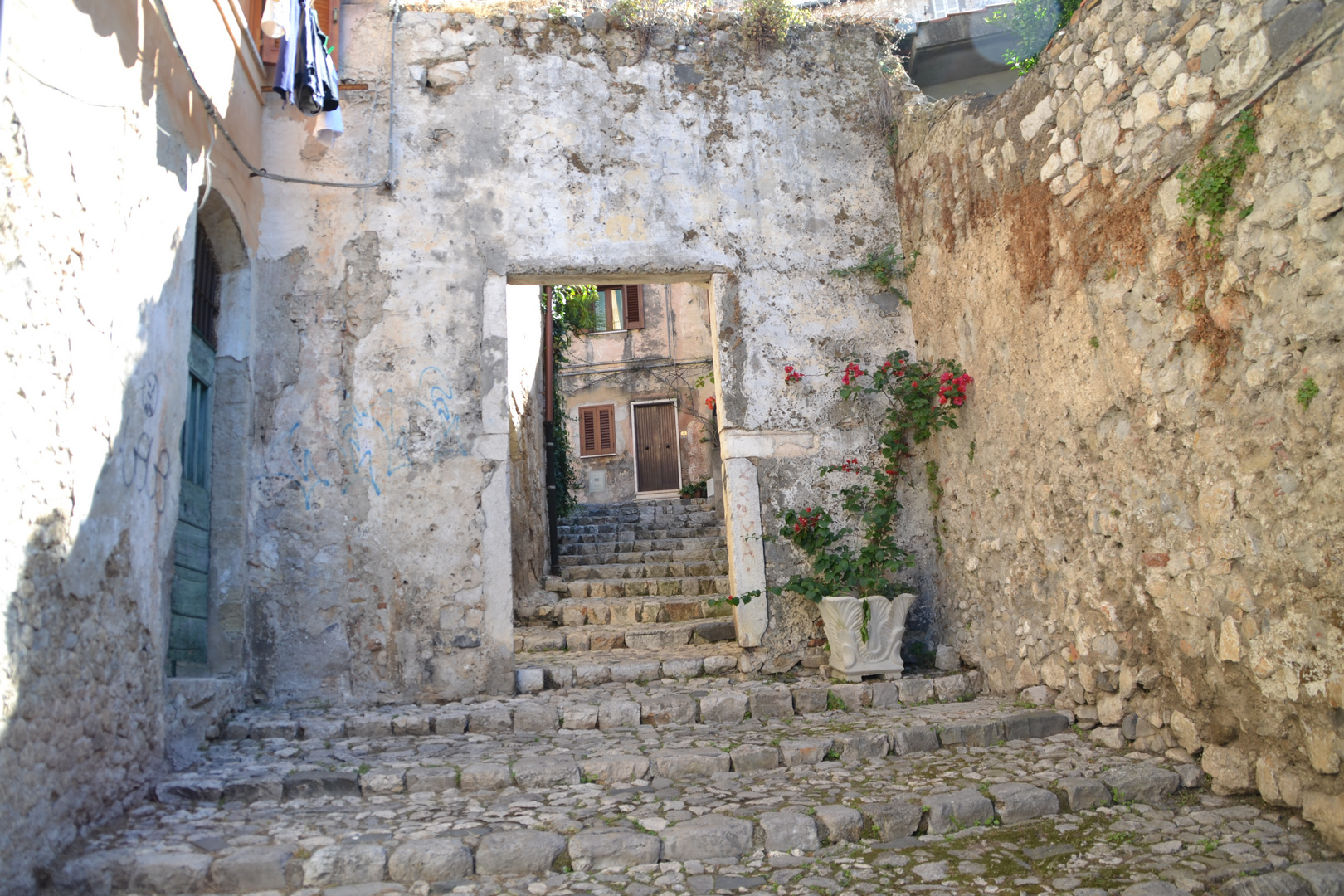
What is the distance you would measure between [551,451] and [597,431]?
7776mm

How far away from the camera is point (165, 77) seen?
162 inches

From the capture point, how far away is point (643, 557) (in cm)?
870

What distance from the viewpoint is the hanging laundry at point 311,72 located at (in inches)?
204

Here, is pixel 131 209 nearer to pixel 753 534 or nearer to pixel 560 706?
pixel 560 706

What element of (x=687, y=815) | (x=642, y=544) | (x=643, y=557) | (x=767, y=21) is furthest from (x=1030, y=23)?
(x=687, y=815)

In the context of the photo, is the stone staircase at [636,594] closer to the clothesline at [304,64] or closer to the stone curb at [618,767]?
the stone curb at [618,767]

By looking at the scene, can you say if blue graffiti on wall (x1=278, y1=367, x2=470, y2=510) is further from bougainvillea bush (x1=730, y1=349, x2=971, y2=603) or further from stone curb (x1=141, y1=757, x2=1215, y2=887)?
stone curb (x1=141, y1=757, x2=1215, y2=887)

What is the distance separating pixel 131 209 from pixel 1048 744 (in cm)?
463

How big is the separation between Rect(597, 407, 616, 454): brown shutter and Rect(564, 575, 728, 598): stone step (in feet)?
30.7

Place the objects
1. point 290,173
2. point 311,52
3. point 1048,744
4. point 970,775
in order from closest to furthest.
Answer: point 970,775, point 1048,744, point 311,52, point 290,173

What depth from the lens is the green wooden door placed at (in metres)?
4.53

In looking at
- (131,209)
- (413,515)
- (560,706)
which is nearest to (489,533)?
(413,515)

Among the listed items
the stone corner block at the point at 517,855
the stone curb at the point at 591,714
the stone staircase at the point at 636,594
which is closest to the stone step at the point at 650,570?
the stone staircase at the point at 636,594

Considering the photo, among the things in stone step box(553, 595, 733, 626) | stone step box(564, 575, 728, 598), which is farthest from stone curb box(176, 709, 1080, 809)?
stone step box(564, 575, 728, 598)
